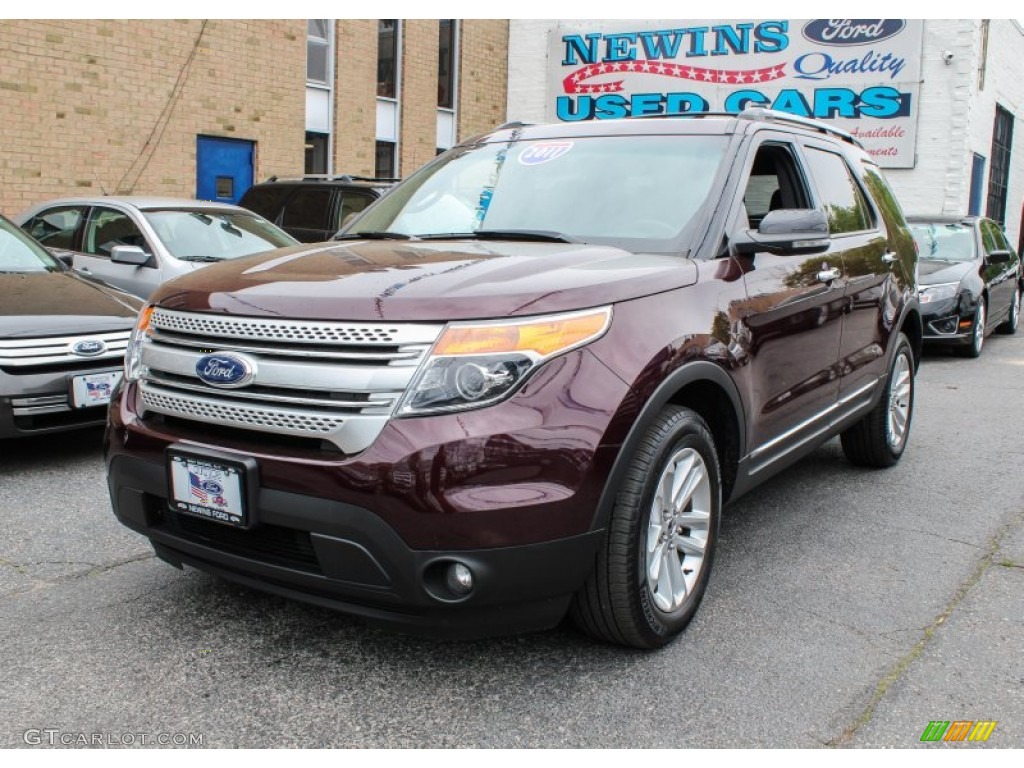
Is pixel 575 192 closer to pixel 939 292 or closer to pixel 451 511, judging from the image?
pixel 451 511

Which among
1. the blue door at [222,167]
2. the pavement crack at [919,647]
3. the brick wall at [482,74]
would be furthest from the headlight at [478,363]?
the brick wall at [482,74]

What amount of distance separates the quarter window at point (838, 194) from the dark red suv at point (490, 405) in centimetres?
81

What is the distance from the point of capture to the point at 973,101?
19625mm

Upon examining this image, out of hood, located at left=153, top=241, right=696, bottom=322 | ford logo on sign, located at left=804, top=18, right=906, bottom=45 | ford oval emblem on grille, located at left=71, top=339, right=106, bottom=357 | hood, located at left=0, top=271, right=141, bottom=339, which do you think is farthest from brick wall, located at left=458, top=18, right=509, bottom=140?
hood, located at left=153, top=241, right=696, bottom=322

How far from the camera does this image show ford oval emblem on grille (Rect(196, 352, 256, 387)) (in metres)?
2.82

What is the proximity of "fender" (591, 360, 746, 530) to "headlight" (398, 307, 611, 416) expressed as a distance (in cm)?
33

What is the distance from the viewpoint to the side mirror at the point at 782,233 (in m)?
3.57

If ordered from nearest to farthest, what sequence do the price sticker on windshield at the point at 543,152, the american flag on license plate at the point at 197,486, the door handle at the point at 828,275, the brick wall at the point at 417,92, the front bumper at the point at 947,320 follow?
the american flag on license plate at the point at 197,486 → the price sticker on windshield at the point at 543,152 → the door handle at the point at 828,275 → the front bumper at the point at 947,320 → the brick wall at the point at 417,92

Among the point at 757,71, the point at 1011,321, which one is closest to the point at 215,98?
the point at 757,71

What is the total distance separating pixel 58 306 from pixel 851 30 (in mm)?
18230

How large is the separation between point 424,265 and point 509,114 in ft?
68.6

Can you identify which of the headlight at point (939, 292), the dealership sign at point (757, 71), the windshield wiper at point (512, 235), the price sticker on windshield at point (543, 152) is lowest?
the headlight at point (939, 292)

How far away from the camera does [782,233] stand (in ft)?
11.7

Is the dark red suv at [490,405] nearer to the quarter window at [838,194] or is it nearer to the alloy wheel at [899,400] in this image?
the quarter window at [838,194]
